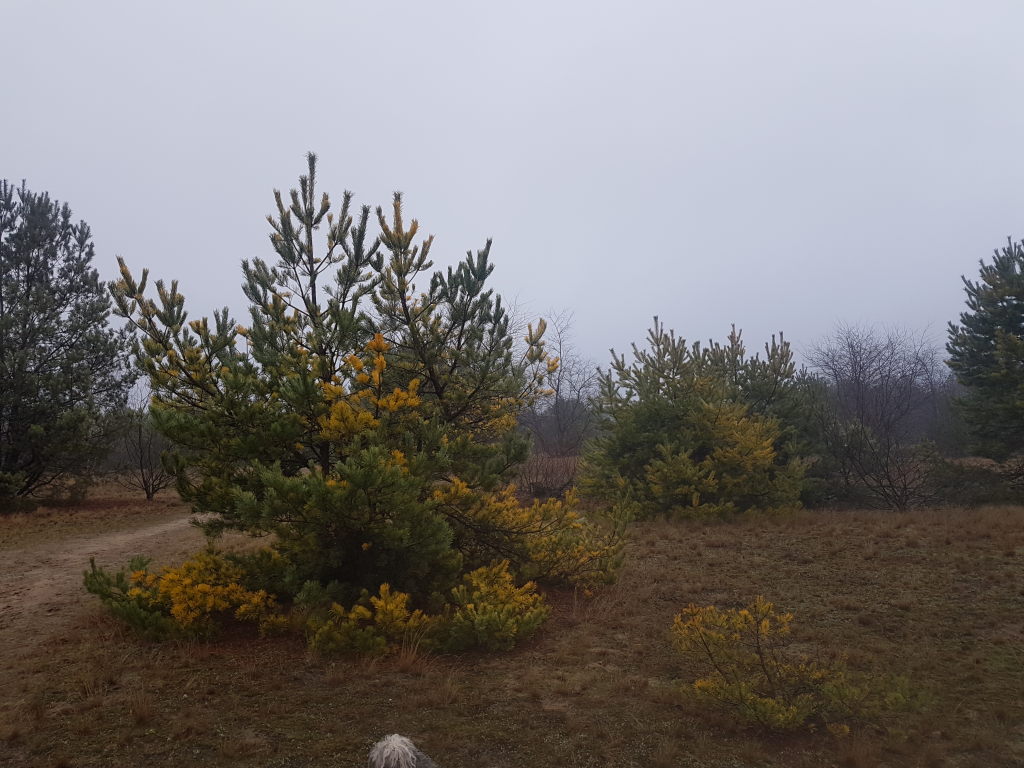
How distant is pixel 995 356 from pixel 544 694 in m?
14.7

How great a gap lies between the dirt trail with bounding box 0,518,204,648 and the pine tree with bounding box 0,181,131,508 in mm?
2921

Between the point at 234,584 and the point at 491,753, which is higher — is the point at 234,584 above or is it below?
above

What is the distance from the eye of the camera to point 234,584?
5531mm

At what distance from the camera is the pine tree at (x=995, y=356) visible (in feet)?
43.3

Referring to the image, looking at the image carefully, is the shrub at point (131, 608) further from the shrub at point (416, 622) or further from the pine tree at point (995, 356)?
the pine tree at point (995, 356)

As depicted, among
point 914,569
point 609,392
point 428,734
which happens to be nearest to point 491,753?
point 428,734

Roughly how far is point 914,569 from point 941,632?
2.77m

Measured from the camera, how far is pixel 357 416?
5.56 m

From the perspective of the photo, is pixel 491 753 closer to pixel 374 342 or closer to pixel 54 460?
pixel 374 342

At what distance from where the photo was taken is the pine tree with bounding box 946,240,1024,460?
13.2 meters

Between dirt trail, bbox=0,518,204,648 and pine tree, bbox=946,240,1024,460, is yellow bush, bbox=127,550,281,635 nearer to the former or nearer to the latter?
dirt trail, bbox=0,518,204,648

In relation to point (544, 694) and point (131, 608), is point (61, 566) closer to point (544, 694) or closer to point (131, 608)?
point (131, 608)

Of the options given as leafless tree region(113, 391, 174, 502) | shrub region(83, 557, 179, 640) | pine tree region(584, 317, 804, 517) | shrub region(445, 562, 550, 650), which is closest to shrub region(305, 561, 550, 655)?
shrub region(445, 562, 550, 650)

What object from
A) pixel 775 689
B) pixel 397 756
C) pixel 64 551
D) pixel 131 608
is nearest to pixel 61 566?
pixel 64 551
